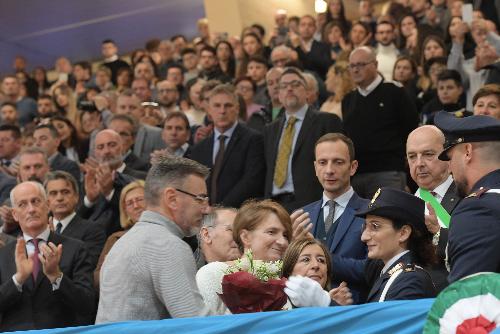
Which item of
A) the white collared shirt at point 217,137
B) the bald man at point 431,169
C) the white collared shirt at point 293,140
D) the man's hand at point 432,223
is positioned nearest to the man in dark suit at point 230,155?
the white collared shirt at point 217,137

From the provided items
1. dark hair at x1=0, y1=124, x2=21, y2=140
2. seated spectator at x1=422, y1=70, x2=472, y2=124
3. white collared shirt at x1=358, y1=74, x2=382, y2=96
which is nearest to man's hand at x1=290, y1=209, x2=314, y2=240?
white collared shirt at x1=358, y1=74, x2=382, y2=96

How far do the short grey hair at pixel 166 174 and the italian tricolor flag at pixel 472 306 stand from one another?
1799mm

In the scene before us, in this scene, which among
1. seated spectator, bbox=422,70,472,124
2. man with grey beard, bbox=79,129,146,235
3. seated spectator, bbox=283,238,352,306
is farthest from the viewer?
seated spectator, bbox=422,70,472,124

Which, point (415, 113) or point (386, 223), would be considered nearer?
point (386, 223)

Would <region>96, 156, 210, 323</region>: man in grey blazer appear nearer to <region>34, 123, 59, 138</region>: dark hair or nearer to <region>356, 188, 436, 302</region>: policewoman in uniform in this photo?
<region>356, 188, 436, 302</region>: policewoman in uniform

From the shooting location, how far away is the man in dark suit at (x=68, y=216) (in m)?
8.82

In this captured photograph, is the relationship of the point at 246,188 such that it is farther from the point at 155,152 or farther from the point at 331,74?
the point at 331,74

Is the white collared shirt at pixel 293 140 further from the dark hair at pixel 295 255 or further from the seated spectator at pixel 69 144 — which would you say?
the seated spectator at pixel 69 144

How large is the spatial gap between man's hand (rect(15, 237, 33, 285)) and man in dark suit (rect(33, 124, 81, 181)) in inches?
138

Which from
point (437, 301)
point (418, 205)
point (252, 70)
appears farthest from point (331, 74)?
point (437, 301)

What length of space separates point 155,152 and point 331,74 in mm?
2085

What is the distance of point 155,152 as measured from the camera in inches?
403

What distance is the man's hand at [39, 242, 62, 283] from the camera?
7309 mm

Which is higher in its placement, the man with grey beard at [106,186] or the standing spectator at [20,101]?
the standing spectator at [20,101]
